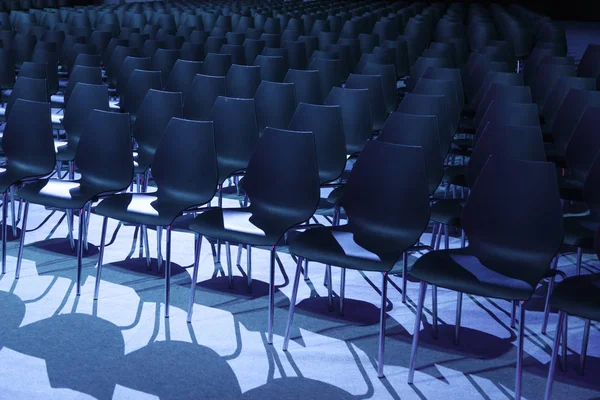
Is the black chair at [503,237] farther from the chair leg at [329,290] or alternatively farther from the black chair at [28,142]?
the black chair at [28,142]

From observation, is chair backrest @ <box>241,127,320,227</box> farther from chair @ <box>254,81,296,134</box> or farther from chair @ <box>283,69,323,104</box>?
chair @ <box>283,69,323,104</box>

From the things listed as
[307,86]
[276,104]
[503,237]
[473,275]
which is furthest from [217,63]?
[473,275]

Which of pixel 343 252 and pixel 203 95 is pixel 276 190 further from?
pixel 203 95

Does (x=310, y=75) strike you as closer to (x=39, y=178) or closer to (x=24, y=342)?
(x=39, y=178)

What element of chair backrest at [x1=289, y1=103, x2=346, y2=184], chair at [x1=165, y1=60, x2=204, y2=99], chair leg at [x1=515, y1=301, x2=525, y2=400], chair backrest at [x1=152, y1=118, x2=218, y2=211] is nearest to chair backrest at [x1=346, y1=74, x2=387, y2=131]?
chair at [x1=165, y1=60, x2=204, y2=99]

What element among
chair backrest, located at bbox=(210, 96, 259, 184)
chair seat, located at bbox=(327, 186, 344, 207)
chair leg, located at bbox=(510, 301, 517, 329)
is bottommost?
chair leg, located at bbox=(510, 301, 517, 329)

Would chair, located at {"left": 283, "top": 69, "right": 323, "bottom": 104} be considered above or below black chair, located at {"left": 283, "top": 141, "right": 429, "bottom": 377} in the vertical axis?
above

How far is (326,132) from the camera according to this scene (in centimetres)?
470

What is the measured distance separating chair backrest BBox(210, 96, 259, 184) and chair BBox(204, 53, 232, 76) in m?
2.57

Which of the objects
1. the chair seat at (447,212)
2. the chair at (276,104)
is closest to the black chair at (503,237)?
the chair seat at (447,212)

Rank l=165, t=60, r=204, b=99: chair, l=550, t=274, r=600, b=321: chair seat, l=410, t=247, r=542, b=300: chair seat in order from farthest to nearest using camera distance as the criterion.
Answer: l=165, t=60, r=204, b=99: chair < l=410, t=247, r=542, b=300: chair seat < l=550, t=274, r=600, b=321: chair seat

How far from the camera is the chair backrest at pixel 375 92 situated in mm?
6133

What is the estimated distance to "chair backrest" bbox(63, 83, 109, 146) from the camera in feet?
17.4

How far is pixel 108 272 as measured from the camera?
14.7ft
